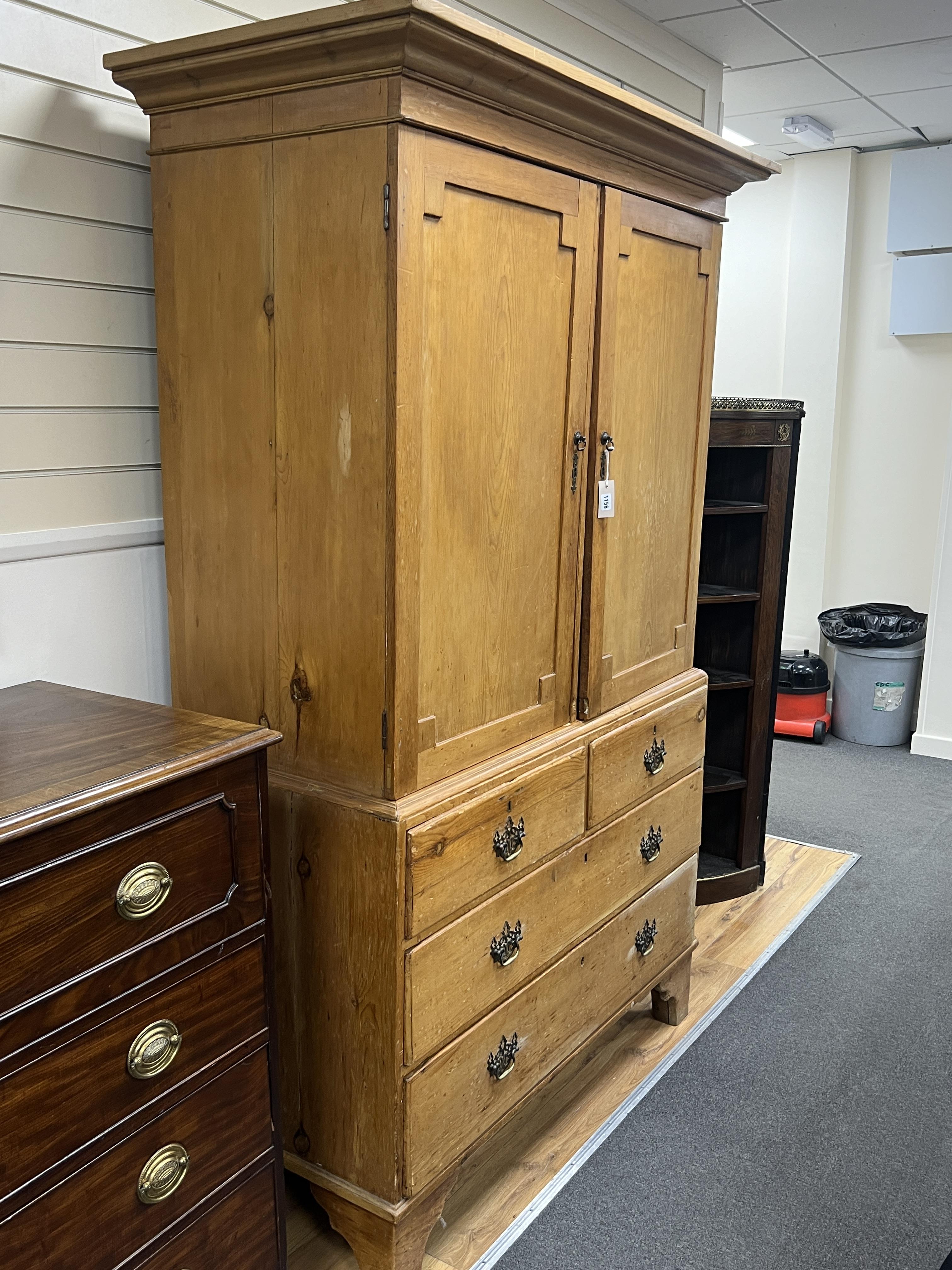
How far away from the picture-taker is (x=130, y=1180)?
1.39 metres

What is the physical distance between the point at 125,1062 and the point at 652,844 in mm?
1383

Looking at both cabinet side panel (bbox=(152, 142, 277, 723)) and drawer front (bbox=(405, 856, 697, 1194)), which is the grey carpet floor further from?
cabinet side panel (bbox=(152, 142, 277, 723))

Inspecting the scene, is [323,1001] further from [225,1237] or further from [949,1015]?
[949,1015]

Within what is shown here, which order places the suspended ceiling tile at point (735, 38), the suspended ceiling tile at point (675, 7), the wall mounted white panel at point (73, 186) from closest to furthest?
1. the wall mounted white panel at point (73, 186)
2. the suspended ceiling tile at point (675, 7)
3. the suspended ceiling tile at point (735, 38)

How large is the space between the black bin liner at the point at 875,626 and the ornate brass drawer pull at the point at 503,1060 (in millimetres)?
3507

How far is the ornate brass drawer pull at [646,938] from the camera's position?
2.46 meters

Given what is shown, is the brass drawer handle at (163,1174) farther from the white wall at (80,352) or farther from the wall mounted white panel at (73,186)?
the wall mounted white panel at (73,186)

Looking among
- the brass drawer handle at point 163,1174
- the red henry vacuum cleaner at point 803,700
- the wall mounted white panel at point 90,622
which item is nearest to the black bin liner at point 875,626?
the red henry vacuum cleaner at point 803,700

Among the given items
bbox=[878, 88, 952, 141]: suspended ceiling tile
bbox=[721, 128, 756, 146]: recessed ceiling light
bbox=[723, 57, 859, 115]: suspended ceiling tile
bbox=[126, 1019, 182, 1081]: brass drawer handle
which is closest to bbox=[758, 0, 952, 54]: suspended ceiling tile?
bbox=[723, 57, 859, 115]: suspended ceiling tile

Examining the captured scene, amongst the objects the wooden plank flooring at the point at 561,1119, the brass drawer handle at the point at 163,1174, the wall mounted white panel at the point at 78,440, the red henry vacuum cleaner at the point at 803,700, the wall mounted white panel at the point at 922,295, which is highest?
the wall mounted white panel at the point at 922,295

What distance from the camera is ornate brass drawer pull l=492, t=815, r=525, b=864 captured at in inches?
75.0

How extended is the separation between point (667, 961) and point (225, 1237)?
1354 millimetres

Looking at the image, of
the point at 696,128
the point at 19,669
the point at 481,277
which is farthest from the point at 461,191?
the point at 19,669

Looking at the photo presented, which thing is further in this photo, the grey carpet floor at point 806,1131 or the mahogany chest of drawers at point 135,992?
the grey carpet floor at point 806,1131
